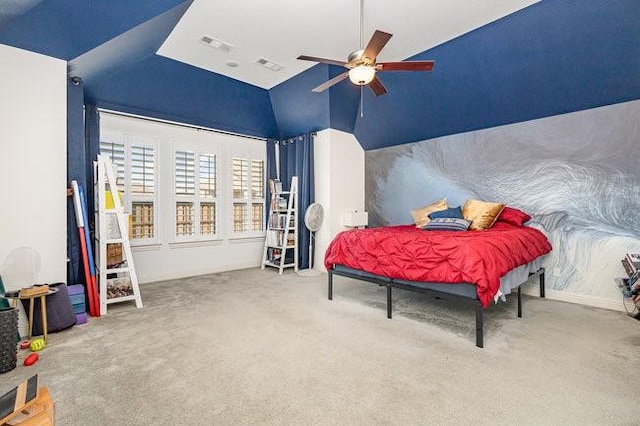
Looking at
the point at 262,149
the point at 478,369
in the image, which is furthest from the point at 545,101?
the point at 262,149

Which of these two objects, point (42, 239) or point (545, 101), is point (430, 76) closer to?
point (545, 101)

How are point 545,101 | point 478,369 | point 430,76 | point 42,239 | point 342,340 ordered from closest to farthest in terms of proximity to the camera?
point 478,369 → point 342,340 → point 42,239 → point 545,101 → point 430,76

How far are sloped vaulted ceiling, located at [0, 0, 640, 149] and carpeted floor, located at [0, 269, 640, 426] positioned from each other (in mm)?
2606

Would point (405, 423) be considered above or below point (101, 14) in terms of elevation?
below

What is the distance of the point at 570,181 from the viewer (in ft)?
12.5

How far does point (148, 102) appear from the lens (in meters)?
4.40

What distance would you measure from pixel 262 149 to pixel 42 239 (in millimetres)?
3669

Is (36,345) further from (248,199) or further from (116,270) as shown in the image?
(248,199)

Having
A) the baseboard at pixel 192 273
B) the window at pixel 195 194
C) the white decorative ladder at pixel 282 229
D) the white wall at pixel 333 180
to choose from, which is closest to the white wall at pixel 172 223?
the baseboard at pixel 192 273

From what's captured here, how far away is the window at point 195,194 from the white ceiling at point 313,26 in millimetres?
1477

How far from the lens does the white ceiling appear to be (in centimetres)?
304

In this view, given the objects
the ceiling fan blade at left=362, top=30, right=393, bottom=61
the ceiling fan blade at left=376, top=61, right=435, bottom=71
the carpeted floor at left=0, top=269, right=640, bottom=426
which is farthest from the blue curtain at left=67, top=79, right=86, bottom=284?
the ceiling fan blade at left=376, top=61, right=435, bottom=71

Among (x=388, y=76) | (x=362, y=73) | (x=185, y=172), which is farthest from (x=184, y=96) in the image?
(x=362, y=73)

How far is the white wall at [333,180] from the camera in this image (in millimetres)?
5363
